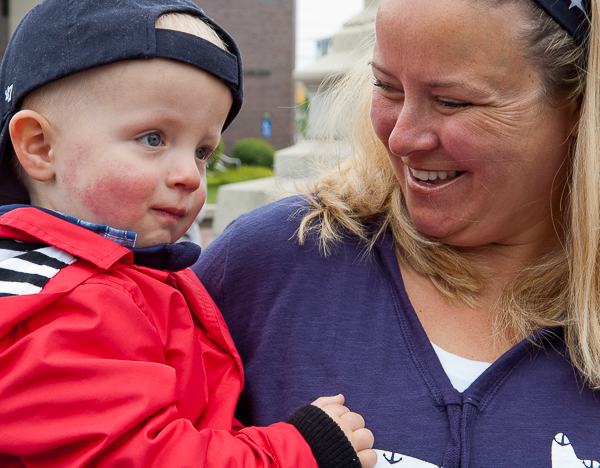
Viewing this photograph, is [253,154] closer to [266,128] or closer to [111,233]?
[266,128]

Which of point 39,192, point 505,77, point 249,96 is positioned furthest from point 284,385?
point 249,96

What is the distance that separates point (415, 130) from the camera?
166cm

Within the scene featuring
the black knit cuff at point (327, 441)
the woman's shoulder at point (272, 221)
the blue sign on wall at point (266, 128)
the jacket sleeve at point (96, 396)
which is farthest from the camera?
the blue sign on wall at point (266, 128)

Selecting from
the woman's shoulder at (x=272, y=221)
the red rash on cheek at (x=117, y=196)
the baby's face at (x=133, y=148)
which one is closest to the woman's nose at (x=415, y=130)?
the woman's shoulder at (x=272, y=221)

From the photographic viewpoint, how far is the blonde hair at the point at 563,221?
1.62 meters

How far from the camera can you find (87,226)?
1448 mm

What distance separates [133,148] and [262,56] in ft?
101

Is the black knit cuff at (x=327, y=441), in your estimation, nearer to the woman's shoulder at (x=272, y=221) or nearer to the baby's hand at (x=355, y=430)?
the baby's hand at (x=355, y=430)

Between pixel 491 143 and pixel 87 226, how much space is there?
99 cm

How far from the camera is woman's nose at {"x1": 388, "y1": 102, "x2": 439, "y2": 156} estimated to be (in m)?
1.65

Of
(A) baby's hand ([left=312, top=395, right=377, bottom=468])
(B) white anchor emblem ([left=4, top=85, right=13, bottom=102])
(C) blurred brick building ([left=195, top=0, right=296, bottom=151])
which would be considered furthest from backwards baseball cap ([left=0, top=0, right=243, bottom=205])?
(C) blurred brick building ([left=195, top=0, right=296, bottom=151])

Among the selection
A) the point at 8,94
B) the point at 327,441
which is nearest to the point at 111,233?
the point at 8,94

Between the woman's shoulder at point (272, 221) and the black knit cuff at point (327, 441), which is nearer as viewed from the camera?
the black knit cuff at point (327, 441)

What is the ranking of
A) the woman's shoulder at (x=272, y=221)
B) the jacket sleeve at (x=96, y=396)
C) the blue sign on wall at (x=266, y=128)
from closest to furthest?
the jacket sleeve at (x=96, y=396) → the woman's shoulder at (x=272, y=221) → the blue sign on wall at (x=266, y=128)
